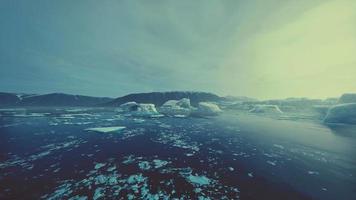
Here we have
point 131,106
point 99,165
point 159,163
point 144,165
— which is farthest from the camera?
point 131,106

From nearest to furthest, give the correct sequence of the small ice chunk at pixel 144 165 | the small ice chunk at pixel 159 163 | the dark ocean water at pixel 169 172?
the dark ocean water at pixel 169 172, the small ice chunk at pixel 144 165, the small ice chunk at pixel 159 163

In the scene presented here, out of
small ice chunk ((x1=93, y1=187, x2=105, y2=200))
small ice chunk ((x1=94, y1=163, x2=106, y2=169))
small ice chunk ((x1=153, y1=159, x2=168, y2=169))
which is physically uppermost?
small ice chunk ((x1=94, y1=163, x2=106, y2=169))

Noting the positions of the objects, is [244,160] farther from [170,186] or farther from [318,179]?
[170,186]

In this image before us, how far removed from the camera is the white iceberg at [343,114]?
34031 mm

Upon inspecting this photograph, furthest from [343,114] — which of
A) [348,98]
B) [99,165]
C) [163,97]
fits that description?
[163,97]

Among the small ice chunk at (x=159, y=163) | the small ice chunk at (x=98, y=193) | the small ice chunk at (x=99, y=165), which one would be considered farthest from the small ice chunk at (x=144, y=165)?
the small ice chunk at (x=98, y=193)

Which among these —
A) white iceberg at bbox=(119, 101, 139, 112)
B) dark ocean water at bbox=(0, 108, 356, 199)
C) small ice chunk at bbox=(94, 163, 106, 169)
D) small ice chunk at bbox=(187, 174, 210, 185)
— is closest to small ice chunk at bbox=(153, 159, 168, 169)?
dark ocean water at bbox=(0, 108, 356, 199)

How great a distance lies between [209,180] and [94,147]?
9.76 meters

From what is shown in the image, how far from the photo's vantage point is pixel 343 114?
35500mm

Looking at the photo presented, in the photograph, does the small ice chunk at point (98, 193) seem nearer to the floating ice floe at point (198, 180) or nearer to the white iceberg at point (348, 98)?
the floating ice floe at point (198, 180)

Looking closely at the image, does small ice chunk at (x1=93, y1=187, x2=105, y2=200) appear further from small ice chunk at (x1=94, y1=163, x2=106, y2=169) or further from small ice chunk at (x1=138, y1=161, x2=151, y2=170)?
small ice chunk at (x1=138, y1=161, x2=151, y2=170)

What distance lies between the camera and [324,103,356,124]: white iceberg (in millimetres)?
34031

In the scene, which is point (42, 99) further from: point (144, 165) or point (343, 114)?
point (343, 114)

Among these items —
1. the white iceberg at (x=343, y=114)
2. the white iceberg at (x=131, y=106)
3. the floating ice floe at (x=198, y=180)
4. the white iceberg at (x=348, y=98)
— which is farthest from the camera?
the white iceberg at (x=131, y=106)
